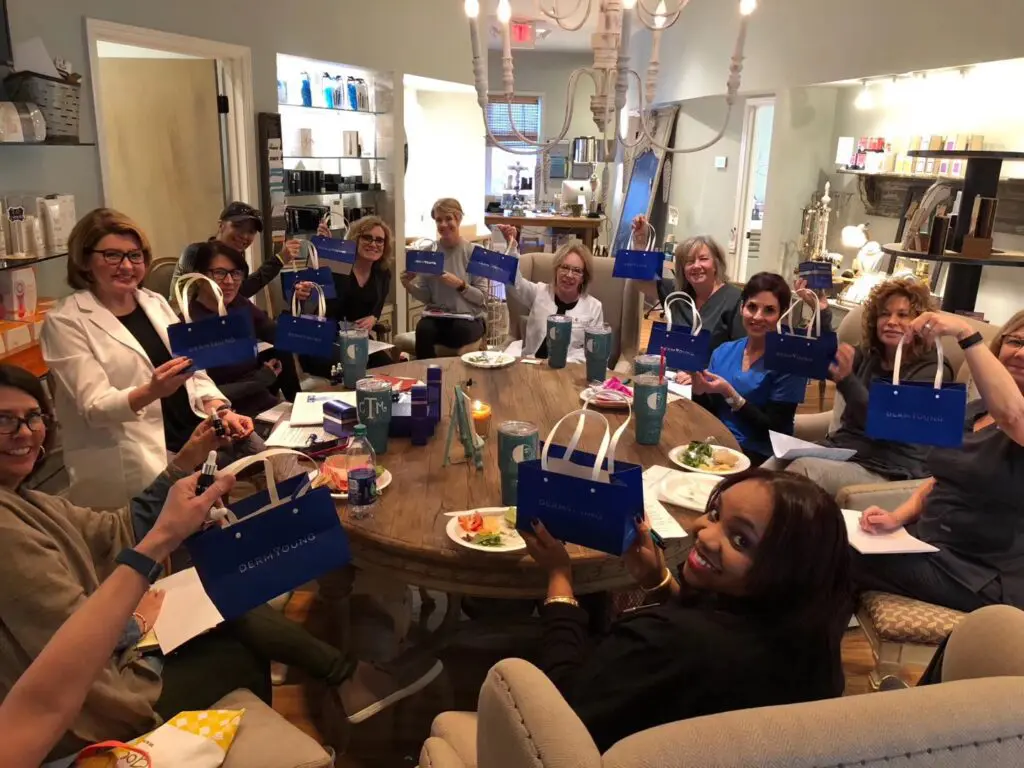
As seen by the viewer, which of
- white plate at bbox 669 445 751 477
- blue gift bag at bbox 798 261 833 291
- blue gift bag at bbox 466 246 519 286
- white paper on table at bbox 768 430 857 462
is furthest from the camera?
blue gift bag at bbox 466 246 519 286

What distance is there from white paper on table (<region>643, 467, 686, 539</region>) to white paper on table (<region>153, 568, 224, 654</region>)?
39.3 inches

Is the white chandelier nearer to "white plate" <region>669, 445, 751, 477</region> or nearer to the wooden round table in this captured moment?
the wooden round table

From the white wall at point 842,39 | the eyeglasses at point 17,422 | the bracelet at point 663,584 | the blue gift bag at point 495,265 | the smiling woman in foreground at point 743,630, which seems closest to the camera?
the smiling woman in foreground at point 743,630

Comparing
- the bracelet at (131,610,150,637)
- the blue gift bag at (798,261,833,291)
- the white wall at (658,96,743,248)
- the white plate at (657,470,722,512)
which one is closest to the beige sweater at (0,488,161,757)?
the bracelet at (131,610,150,637)

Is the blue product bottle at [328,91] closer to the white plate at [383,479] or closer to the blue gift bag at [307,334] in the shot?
the blue gift bag at [307,334]

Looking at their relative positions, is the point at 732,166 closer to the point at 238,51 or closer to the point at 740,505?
the point at 238,51

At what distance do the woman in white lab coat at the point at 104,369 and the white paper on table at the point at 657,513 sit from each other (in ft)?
3.79

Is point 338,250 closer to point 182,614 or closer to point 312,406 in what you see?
point 312,406

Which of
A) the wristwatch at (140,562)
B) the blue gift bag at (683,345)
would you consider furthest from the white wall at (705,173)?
the wristwatch at (140,562)

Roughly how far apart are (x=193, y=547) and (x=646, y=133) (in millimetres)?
2143

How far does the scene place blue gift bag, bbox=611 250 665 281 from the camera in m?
3.40

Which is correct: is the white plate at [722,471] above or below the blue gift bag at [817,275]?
below

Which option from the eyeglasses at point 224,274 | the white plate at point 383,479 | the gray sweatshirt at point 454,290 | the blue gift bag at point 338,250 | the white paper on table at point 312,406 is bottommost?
the white plate at point 383,479

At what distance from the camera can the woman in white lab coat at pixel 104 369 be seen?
220 cm
